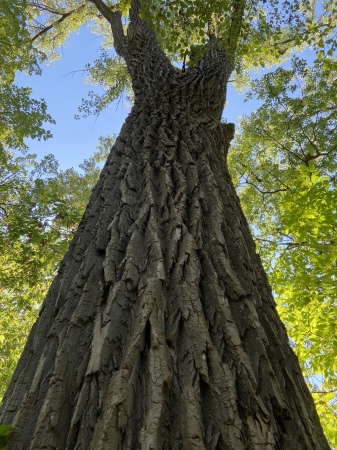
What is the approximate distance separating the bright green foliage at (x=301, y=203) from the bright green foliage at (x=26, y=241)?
181 inches

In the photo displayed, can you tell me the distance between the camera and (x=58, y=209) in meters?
7.15

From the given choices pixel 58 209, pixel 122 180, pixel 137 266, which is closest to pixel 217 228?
pixel 137 266

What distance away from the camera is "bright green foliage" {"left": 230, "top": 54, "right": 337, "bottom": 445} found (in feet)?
18.9

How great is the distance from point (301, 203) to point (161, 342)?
574 cm

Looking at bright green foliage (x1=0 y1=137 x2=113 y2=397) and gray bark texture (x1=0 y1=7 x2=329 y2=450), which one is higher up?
bright green foliage (x1=0 y1=137 x2=113 y2=397)

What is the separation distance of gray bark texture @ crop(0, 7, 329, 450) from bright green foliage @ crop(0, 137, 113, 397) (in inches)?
181

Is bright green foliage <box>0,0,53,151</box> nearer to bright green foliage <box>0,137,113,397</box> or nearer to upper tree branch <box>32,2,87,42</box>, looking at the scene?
bright green foliage <box>0,137,113,397</box>

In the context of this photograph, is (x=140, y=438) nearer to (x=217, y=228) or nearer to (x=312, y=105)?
(x=217, y=228)

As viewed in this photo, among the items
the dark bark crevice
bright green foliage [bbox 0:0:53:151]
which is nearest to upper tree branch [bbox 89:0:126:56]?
bright green foliage [bbox 0:0:53:151]

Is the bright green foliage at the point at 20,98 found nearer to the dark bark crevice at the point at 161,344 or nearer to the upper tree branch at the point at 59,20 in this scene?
the upper tree branch at the point at 59,20

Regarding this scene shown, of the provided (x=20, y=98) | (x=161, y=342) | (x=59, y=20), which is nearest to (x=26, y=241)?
(x=20, y=98)

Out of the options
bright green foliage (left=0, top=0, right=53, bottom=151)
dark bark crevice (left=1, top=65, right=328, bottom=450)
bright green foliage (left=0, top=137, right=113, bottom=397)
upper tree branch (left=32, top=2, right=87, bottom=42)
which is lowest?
dark bark crevice (left=1, top=65, right=328, bottom=450)

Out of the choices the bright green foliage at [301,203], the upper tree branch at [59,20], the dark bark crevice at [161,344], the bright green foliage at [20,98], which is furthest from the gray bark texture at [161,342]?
the upper tree branch at [59,20]

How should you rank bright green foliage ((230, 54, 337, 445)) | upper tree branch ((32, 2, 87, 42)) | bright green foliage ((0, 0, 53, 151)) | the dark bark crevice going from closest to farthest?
the dark bark crevice, bright green foliage ((230, 54, 337, 445)), bright green foliage ((0, 0, 53, 151)), upper tree branch ((32, 2, 87, 42))
